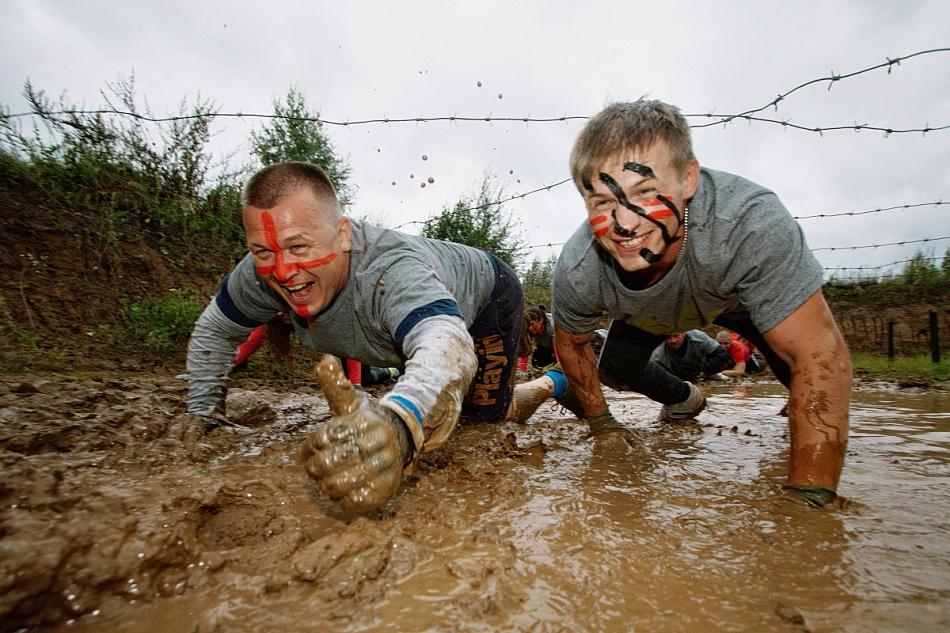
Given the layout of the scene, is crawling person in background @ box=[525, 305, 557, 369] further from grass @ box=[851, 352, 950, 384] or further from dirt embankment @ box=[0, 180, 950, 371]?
grass @ box=[851, 352, 950, 384]

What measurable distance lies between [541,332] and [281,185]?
15.6 feet

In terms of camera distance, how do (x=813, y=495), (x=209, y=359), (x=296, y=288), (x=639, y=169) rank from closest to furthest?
(x=813, y=495)
(x=639, y=169)
(x=296, y=288)
(x=209, y=359)

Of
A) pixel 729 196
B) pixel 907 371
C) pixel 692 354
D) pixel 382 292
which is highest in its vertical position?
pixel 729 196

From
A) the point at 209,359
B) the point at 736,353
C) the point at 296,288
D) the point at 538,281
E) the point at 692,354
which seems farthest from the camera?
the point at 538,281

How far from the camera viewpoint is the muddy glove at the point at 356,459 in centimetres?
117

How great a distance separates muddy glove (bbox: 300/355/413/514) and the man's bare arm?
1.39 metres

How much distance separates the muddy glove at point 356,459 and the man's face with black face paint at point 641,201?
1196 mm

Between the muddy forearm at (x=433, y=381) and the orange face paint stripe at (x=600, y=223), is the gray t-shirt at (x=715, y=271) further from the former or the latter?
the muddy forearm at (x=433, y=381)

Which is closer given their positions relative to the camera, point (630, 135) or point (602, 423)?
point (630, 135)

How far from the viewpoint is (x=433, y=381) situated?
4.68 feet

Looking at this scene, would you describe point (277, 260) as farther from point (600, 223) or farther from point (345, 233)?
point (600, 223)

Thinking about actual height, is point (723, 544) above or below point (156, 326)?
below

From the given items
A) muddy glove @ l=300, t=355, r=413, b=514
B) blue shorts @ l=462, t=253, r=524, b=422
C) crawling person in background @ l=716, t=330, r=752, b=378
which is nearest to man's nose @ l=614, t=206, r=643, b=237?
Answer: blue shorts @ l=462, t=253, r=524, b=422

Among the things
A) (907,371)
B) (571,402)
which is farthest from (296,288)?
(907,371)
